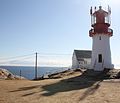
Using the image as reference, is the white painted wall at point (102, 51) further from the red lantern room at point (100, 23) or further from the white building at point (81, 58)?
the white building at point (81, 58)

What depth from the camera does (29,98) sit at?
17312 millimetres

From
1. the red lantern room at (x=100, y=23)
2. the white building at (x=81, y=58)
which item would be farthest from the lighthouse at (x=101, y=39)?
the white building at (x=81, y=58)

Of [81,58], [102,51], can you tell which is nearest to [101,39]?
[102,51]

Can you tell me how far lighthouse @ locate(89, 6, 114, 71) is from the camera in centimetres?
4292

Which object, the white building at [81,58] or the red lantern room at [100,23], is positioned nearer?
the red lantern room at [100,23]

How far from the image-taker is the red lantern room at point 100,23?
42.7m

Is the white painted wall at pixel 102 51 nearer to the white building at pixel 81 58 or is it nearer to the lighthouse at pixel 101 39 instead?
the lighthouse at pixel 101 39

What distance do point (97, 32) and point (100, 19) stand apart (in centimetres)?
223

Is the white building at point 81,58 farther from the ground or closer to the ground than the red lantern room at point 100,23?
closer to the ground

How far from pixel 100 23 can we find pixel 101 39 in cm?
276

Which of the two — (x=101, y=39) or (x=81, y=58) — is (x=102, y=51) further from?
(x=81, y=58)

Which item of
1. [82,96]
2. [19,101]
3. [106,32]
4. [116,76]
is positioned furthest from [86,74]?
[19,101]

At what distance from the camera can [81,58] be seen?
60.7 metres

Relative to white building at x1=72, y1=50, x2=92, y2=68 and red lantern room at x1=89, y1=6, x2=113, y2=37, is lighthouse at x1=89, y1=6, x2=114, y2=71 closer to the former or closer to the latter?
red lantern room at x1=89, y1=6, x2=113, y2=37
